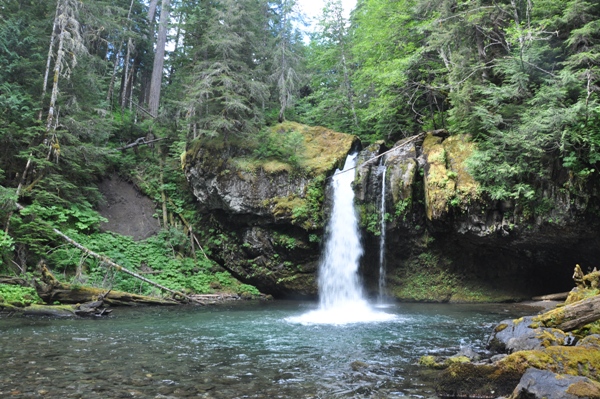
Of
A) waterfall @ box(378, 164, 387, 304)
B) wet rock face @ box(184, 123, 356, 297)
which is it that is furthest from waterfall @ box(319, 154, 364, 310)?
waterfall @ box(378, 164, 387, 304)

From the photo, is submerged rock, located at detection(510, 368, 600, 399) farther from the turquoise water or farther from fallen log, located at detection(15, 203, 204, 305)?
fallen log, located at detection(15, 203, 204, 305)

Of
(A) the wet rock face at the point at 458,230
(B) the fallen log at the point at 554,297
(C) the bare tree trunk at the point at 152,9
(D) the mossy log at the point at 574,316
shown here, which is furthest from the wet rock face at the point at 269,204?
(C) the bare tree trunk at the point at 152,9

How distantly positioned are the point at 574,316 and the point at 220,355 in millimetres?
5732

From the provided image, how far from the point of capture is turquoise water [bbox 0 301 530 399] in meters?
4.73

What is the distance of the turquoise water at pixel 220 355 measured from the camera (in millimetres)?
4734

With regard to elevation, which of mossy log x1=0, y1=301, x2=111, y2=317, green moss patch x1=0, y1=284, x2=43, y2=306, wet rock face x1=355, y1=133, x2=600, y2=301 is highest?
wet rock face x1=355, y1=133, x2=600, y2=301

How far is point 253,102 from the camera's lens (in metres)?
16.6

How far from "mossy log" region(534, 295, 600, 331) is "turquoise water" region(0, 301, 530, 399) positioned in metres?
1.27

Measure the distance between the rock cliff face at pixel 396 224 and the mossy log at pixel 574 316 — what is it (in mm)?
5782

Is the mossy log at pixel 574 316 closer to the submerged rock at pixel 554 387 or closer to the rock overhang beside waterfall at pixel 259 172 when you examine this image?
the submerged rock at pixel 554 387

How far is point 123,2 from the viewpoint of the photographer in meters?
24.8

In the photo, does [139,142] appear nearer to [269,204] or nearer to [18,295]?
[269,204]

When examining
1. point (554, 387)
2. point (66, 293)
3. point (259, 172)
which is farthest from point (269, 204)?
point (554, 387)

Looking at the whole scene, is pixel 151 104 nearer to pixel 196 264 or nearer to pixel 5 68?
pixel 5 68
